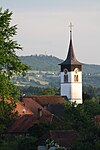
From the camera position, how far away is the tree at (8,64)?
74.0 feet

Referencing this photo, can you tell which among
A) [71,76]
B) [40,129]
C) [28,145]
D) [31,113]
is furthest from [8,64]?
[71,76]

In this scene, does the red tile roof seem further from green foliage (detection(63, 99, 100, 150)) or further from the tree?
the tree

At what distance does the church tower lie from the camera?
363ft

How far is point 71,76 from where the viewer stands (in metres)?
111

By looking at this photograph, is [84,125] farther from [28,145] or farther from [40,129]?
[28,145]

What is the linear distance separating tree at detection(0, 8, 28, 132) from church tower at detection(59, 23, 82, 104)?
8647 centimetres

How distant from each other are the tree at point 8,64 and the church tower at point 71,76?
86465 millimetres

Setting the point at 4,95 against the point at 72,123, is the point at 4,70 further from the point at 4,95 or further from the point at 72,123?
the point at 72,123

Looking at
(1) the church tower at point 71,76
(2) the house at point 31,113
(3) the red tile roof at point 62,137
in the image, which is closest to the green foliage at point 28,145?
(3) the red tile roof at point 62,137

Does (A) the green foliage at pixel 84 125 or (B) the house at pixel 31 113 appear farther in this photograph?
(B) the house at pixel 31 113

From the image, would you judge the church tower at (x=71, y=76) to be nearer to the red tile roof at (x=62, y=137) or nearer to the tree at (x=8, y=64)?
the red tile roof at (x=62, y=137)

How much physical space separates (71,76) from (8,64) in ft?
291

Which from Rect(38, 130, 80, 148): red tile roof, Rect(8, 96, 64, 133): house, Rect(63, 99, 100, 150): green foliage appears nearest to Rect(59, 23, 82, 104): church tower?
Rect(8, 96, 64, 133): house

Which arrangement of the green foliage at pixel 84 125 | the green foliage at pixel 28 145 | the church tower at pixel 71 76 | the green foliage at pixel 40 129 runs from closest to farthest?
the green foliage at pixel 84 125, the green foliage at pixel 28 145, the green foliage at pixel 40 129, the church tower at pixel 71 76
